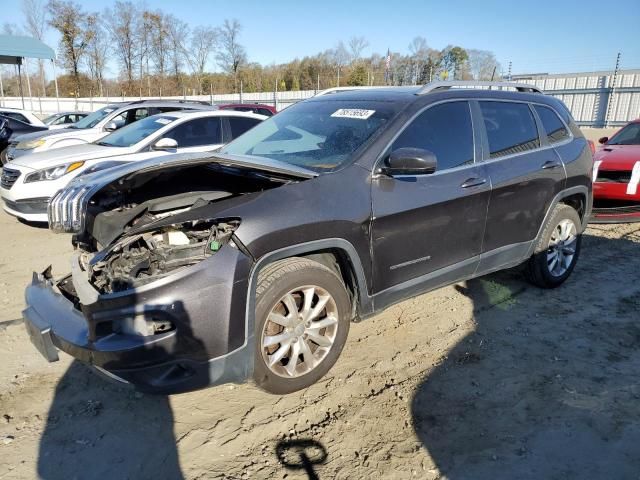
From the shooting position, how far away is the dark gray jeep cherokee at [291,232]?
7.87 feet

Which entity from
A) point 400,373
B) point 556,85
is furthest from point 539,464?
point 556,85

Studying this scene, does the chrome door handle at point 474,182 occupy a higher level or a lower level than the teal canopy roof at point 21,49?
lower

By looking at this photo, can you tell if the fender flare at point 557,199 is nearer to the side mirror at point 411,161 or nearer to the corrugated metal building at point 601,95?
the side mirror at point 411,161

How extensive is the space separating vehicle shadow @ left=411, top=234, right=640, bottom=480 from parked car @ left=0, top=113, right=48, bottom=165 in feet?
41.7

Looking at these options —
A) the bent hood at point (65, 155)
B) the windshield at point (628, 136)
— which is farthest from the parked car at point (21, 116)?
the windshield at point (628, 136)

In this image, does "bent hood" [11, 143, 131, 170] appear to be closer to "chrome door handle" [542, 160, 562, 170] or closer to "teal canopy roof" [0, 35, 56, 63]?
"chrome door handle" [542, 160, 562, 170]

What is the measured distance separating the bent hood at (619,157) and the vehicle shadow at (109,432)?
6.65 m

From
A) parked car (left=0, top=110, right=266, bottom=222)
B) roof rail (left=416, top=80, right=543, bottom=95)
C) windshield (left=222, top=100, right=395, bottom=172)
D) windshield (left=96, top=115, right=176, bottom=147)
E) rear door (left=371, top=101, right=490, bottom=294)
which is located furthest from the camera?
windshield (left=96, top=115, right=176, bottom=147)

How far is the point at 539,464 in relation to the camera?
7.82 feet

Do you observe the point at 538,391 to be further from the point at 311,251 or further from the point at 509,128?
the point at 509,128

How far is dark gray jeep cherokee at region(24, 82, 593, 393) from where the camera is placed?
2398 mm

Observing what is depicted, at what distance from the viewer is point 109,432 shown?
2.64 metres

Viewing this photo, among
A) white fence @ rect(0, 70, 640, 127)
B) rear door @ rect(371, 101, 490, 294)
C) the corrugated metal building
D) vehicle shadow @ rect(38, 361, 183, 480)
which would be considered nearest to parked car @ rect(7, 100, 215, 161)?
vehicle shadow @ rect(38, 361, 183, 480)

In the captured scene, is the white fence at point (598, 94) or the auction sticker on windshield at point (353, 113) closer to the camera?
the auction sticker on windshield at point (353, 113)
